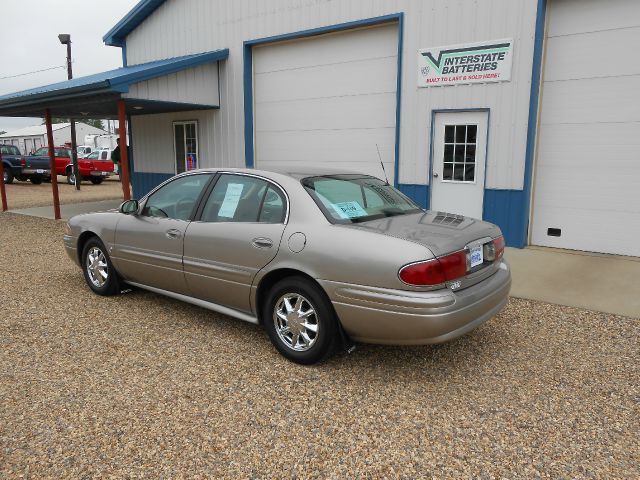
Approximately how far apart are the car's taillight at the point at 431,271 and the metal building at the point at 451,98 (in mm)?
4928

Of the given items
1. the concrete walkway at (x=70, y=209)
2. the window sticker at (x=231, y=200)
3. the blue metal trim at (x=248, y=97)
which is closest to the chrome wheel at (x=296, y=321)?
the window sticker at (x=231, y=200)

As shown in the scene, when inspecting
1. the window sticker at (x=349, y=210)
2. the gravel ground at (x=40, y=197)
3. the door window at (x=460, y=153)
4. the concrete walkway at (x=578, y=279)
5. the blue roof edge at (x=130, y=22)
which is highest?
the blue roof edge at (x=130, y=22)

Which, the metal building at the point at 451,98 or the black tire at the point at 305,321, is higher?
the metal building at the point at 451,98

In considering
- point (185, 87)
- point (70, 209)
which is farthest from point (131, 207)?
point (70, 209)

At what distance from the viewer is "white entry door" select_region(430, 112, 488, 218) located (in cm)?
810

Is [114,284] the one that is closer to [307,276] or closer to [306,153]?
A: [307,276]

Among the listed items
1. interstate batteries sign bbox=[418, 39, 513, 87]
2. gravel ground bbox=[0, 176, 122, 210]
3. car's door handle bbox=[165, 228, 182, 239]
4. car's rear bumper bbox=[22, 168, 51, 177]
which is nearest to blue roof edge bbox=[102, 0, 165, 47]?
gravel ground bbox=[0, 176, 122, 210]

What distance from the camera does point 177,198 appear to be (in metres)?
4.80

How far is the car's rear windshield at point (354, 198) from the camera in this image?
3863mm

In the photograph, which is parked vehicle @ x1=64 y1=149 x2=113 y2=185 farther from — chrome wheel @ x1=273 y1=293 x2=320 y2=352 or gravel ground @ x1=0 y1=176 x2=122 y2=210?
chrome wheel @ x1=273 y1=293 x2=320 y2=352

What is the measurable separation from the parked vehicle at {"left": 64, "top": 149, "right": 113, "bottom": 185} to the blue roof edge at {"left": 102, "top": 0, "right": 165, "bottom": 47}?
34.6 feet

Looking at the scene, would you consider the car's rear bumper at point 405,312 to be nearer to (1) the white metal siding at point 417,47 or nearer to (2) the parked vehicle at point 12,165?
(1) the white metal siding at point 417,47

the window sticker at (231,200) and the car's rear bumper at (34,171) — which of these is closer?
the window sticker at (231,200)

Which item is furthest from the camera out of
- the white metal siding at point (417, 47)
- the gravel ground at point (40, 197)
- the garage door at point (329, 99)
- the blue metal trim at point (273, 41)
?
the gravel ground at point (40, 197)
